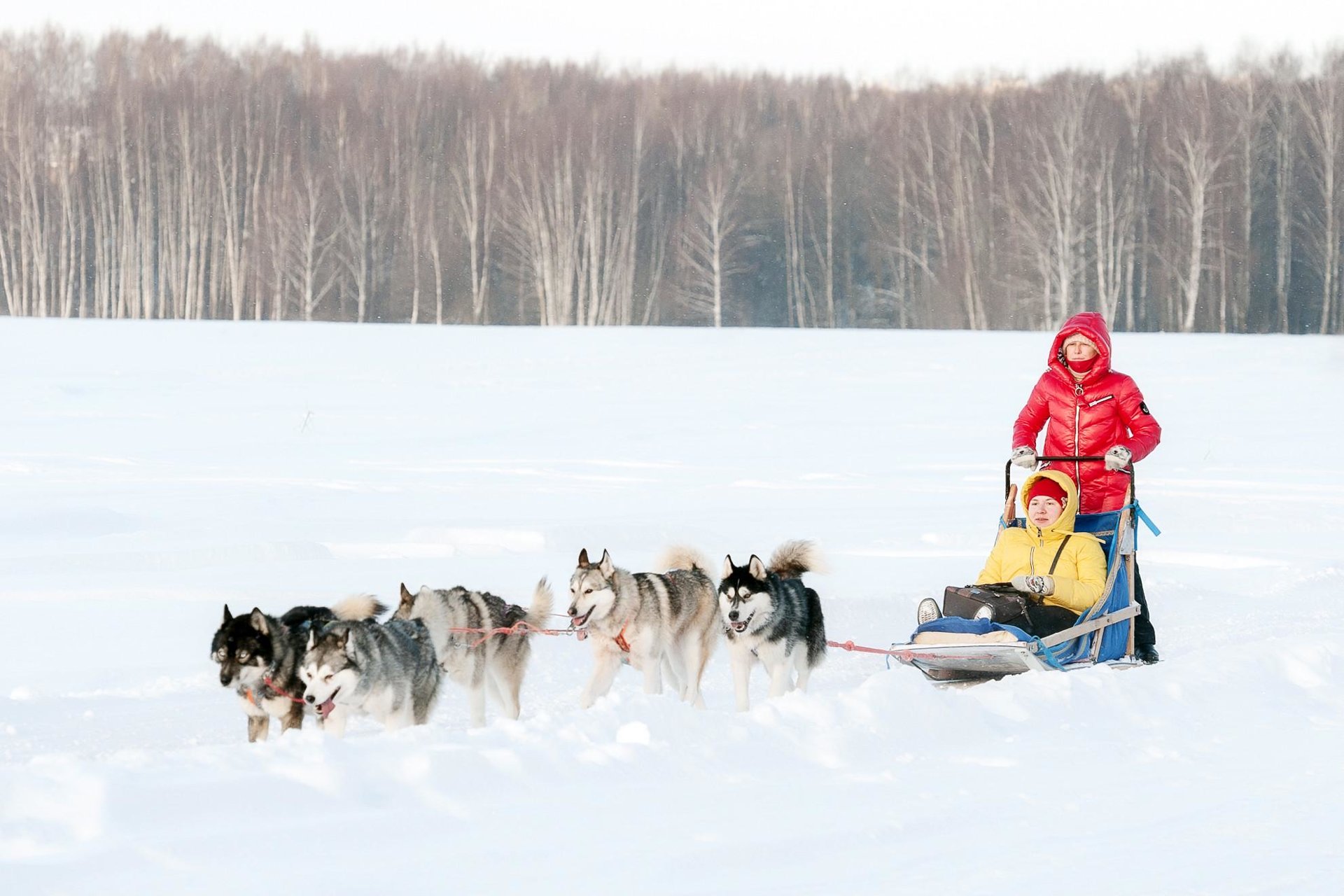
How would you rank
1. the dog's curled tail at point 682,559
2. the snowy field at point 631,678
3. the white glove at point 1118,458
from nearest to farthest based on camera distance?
the snowy field at point 631,678 → the white glove at point 1118,458 → the dog's curled tail at point 682,559

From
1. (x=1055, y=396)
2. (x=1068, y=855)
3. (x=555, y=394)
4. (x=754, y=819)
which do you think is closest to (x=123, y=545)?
(x=1055, y=396)

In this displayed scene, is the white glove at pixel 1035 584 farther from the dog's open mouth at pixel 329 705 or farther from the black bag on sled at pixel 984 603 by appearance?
the dog's open mouth at pixel 329 705

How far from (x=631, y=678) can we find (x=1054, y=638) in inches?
66.3

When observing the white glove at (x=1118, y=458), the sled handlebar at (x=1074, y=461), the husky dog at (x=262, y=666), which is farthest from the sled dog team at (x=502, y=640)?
the white glove at (x=1118, y=458)

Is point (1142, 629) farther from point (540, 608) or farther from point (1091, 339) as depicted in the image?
point (540, 608)

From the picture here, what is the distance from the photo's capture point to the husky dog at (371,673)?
3.81 metres

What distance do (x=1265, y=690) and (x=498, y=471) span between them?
7.33 meters

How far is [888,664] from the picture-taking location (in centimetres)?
511

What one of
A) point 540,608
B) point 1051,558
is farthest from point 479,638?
point 1051,558

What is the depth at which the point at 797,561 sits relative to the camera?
5.06 meters

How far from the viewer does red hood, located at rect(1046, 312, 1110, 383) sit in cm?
532

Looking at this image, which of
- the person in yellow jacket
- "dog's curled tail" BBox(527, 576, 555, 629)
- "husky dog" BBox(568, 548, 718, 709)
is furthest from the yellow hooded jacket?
"dog's curled tail" BBox(527, 576, 555, 629)

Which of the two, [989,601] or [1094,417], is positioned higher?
[1094,417]

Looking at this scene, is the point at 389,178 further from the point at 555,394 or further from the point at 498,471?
the point at 498,471
